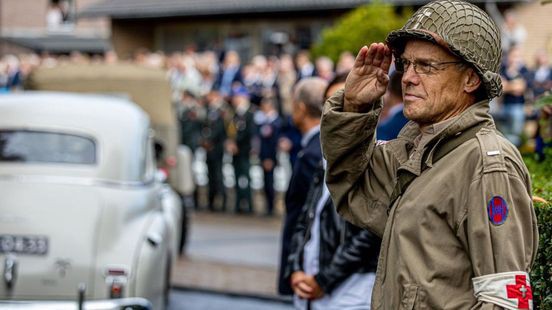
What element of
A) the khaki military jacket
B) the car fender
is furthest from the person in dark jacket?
the car fender

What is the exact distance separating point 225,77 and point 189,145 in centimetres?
259

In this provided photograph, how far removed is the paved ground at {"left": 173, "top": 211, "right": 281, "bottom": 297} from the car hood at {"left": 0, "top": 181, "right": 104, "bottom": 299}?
338cm

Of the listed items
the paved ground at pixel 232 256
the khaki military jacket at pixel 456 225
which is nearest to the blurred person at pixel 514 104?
the paved ground at pixel 232 256

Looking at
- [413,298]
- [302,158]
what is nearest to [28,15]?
[302,158]

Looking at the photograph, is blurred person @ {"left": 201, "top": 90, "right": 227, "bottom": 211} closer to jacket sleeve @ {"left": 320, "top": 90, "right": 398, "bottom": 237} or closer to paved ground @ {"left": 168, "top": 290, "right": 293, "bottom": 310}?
paved ground @ {"left": 168, "top": 290, "right": 293, "bottom": 310}

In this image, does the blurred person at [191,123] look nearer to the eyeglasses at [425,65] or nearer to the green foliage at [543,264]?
the green foliage at [543,264]

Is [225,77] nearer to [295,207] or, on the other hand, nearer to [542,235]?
[295,207]

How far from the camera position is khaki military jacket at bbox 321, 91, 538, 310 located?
2895 millimetres

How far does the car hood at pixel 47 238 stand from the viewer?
23.0ft

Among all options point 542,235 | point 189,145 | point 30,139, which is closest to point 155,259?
point 30,139

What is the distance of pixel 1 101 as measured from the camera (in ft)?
28.1

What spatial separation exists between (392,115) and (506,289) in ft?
12.4

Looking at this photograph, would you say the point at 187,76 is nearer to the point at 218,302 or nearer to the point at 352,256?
the point at 218,302

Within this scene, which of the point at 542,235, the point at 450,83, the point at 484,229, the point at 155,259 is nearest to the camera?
the point at 484,229
